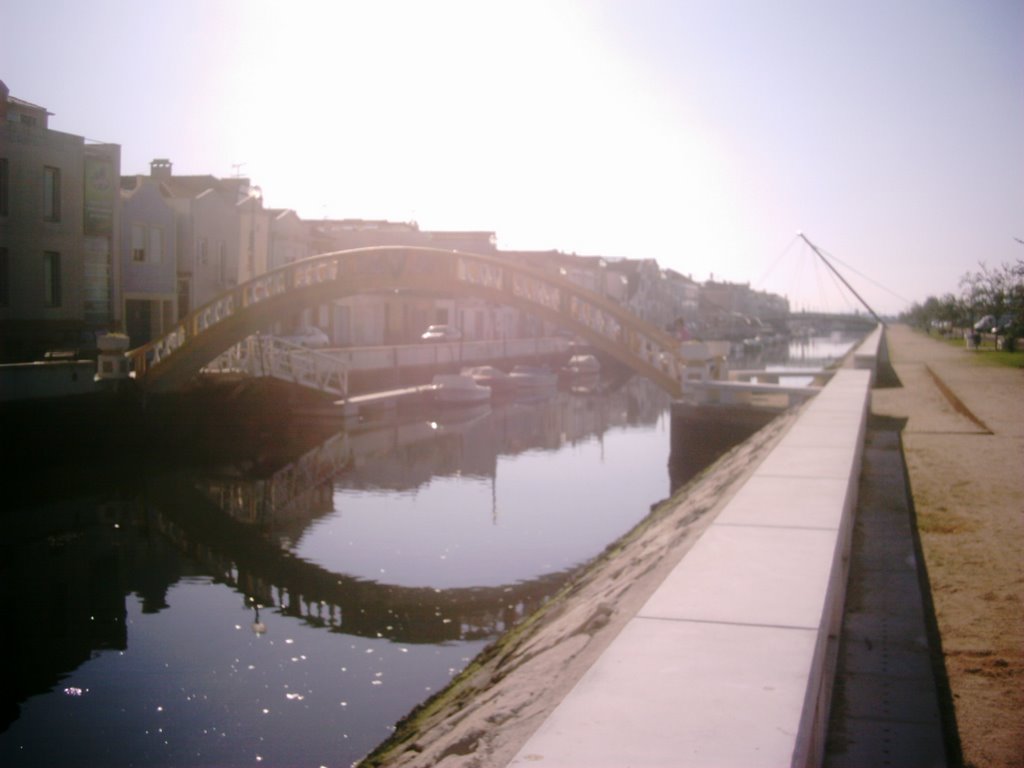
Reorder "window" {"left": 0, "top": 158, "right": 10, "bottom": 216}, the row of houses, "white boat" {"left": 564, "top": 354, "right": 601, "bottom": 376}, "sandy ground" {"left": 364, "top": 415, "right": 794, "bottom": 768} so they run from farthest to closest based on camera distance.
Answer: "white boat" {"left": 564, "top": 354, "right": 601, "bottom": 376}, the row of houses, "window" {"left": 0, "top": 158, "right": 10, "bottom": 216}, "sandy ground" {"left": 364, "top": 415, "right": 794, "bottom": 768}

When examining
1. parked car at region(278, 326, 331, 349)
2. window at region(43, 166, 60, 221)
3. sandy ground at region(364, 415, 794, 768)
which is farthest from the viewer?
parked car at region(278, 326, 331, 349)

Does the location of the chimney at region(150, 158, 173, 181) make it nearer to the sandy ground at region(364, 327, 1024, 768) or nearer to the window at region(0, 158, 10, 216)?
the window at region(0, 158, 10, 216)

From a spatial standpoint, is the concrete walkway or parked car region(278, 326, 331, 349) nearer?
the concrete walkway

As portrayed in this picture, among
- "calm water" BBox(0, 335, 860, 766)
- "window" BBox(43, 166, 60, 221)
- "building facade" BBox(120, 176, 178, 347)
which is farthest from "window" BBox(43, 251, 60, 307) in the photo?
"calm water" BBox(0, 335, 860, 766)

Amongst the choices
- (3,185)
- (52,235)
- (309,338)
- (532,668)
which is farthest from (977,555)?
(309,338)

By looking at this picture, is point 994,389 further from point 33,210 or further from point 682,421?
point 33,210

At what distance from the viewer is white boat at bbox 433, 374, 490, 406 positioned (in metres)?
39.2

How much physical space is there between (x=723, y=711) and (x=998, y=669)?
2835 millimetres

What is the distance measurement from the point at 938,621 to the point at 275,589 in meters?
10.7

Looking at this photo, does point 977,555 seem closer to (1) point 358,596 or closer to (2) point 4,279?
(1) point 358,596

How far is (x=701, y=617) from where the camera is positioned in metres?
4.08

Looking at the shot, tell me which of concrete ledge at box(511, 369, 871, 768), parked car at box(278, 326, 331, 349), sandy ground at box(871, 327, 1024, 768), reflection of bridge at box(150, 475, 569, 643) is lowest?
reflection of bridge at box(150, 475, 569, 643)

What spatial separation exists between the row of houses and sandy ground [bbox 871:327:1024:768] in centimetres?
1832

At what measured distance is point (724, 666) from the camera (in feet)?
11.4
